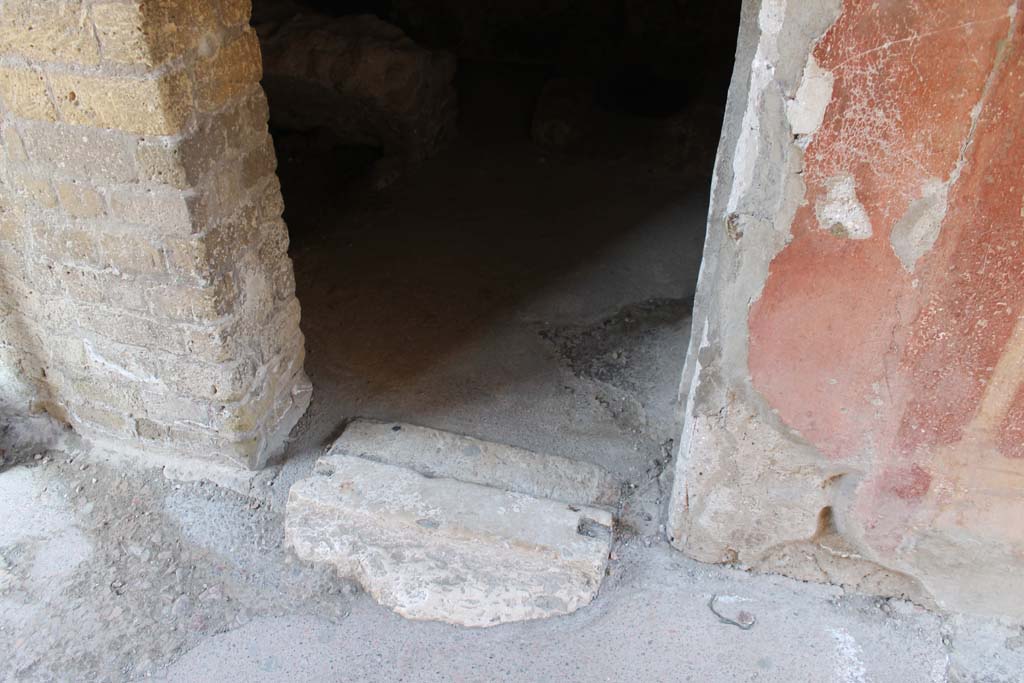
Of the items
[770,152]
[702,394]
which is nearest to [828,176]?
[770,152]

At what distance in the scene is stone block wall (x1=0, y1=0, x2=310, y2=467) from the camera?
1807 mm

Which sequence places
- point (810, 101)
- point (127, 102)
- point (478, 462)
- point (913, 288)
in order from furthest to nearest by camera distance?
point (478, 462), point (127, 102), point (913, 288), point (810, 101)

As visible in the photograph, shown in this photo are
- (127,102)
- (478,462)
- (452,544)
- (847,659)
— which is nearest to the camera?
(127,102)

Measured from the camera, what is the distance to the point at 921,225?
1607mm

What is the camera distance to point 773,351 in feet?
6.00

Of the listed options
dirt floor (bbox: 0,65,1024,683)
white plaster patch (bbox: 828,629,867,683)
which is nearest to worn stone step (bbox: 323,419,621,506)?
dirt floor (bbox: 0,65,1024,683)

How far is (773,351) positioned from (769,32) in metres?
0.66

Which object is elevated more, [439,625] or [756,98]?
[756,98]

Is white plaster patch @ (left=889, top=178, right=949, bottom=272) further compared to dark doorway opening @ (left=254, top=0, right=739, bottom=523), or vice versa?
dark doorway opening @ (left=254, top=0, right=739, bottom=523)

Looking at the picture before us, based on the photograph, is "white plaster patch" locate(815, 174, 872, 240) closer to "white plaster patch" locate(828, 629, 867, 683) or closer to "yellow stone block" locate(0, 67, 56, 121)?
"white plaster patch" locate(828, 629, 867, 683)

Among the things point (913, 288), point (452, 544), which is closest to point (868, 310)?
point (913, 288)

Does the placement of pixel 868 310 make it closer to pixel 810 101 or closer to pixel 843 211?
pixel 843 211

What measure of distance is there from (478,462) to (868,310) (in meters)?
1.16

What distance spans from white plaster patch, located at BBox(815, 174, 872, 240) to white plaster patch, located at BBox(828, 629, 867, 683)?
986mm
